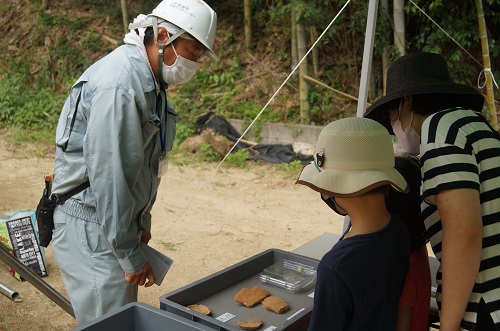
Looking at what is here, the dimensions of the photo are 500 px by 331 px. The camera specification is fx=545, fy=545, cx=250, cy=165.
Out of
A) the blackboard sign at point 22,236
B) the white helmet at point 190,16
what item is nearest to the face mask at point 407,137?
the white helmet at point 190,16

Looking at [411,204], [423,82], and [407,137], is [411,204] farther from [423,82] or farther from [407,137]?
[423,82]

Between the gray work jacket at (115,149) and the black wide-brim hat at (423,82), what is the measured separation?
76 cm

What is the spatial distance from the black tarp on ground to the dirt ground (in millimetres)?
245

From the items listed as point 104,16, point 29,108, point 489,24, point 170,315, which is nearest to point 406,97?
point 170,315

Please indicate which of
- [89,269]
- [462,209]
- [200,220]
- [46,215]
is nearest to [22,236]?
[200,220]

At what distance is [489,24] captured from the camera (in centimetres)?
739

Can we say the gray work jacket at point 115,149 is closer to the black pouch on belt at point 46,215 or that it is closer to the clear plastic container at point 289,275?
the black pouch on belt at point 46,215

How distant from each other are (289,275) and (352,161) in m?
0.70

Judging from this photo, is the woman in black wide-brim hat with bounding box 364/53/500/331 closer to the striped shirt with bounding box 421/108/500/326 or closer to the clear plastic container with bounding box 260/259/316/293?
the striped shirt with bounding box 421/108/500/326

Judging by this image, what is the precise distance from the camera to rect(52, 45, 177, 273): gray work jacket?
1.71m

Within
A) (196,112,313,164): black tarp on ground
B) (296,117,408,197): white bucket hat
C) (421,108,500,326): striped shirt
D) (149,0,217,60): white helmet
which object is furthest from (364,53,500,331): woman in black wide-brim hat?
(196,112,313,164): black tarp on ground

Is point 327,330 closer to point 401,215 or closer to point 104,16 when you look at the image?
point 401,215

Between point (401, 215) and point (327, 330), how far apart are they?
442 millimetres

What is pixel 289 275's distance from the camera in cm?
186
